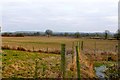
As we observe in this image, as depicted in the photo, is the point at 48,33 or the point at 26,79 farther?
the point at 48,33

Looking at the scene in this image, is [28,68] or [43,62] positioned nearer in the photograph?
[28,68]

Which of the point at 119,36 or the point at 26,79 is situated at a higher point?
the point at 119,36

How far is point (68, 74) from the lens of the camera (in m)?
10.7

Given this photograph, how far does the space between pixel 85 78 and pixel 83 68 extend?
6.59ft

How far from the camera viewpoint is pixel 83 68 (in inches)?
546

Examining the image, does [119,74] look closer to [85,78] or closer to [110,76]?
[110,76]

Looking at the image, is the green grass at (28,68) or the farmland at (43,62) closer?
the green grass at (28,68)

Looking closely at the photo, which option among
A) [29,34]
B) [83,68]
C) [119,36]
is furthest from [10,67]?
[29,34]

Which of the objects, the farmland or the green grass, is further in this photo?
the farmland

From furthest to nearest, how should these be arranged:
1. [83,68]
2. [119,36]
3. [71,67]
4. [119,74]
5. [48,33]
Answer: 1. [48,33]
2. [83,68]
3. [71,67]
4. [119,74]
5. [119,36]

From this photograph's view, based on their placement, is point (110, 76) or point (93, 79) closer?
point (110, 76)

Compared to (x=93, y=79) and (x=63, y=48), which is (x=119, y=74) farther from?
(x=93, y=79)

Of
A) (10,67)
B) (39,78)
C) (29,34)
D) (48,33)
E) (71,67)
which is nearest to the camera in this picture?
(39,78)

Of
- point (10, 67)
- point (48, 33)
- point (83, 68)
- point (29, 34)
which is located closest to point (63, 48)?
point (83, 68)
